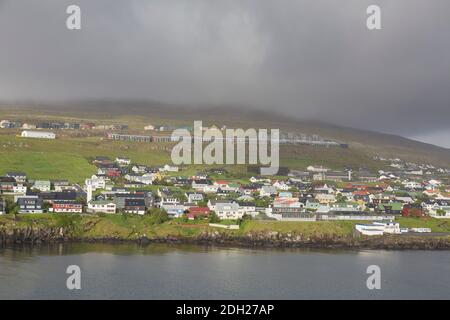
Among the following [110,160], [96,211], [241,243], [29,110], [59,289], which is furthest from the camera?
[29,110]

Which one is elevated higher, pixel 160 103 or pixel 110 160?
pixel 160 103

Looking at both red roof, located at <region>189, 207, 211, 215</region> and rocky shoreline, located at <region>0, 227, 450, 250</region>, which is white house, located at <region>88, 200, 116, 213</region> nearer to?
rocky shoreline, located at <region>0, 227, 450, 250</region>

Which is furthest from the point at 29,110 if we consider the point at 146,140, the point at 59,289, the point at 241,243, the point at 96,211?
the point at 59,289

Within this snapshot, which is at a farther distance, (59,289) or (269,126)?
(269,126)

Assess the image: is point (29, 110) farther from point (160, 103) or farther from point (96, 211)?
point (96, 211)

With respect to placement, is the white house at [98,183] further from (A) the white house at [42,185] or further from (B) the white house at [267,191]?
(B) the white house at [267,191]
